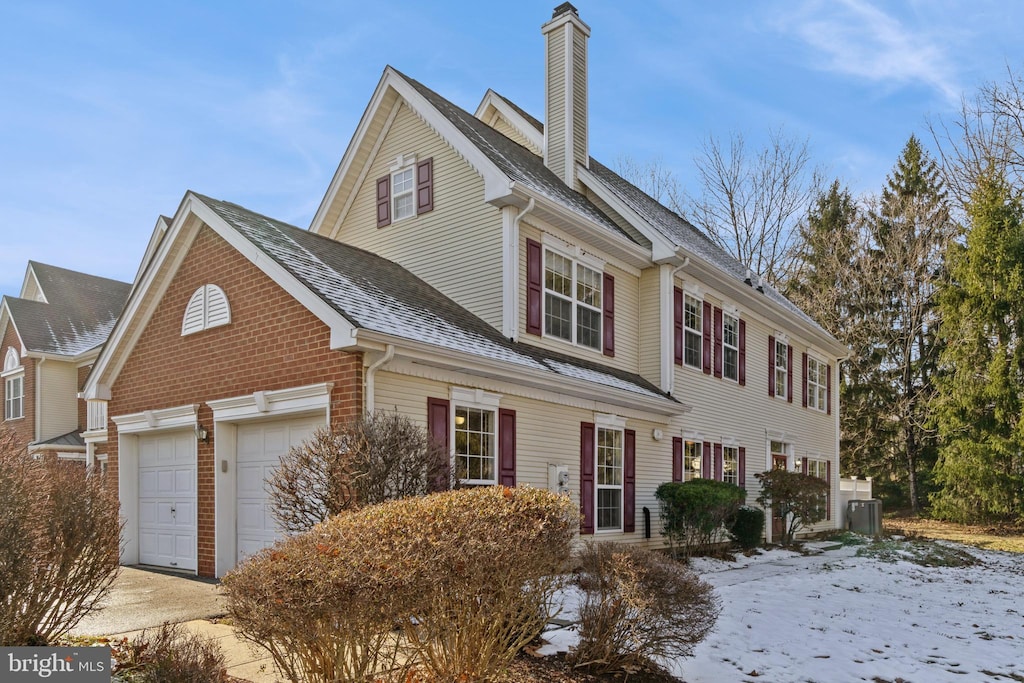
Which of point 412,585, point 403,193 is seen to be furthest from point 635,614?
point 403,193

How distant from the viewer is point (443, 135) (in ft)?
47.4

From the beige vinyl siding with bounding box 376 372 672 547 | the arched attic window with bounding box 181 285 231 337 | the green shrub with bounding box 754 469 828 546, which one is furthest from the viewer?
the green shrub with bounding box 754 469 828 546

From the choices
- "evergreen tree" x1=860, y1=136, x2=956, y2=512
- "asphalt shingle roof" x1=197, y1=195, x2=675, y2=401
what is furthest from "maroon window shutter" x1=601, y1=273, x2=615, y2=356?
"evergreen tree" x1=860, y1=136, x2=956, y2=512

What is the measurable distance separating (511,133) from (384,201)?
4.40m

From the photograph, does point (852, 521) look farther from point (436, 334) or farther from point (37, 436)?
point (37, 436)

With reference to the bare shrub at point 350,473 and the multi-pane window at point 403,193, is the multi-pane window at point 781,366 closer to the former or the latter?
the multi-pane window at point 403,193

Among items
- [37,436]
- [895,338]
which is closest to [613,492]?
[37,436]

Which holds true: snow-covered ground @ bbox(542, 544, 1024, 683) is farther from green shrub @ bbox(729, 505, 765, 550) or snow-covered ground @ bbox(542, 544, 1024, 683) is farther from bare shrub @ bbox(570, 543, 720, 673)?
green shrub @ bbox(729, 505, 765, 550)

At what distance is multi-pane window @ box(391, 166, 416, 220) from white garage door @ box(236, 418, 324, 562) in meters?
5.54

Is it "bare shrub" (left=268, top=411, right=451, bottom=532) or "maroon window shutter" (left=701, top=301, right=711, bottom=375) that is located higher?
"maroon window shutter" (left=701, top=301, right=711, bottom=375)

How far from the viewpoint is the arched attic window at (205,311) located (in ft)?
37.4

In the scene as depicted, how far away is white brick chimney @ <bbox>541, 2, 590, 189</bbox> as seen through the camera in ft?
55.5

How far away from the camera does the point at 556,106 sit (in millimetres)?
17125

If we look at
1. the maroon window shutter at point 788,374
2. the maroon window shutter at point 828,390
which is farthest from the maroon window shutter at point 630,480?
the maroon window shutter at point 828,390
